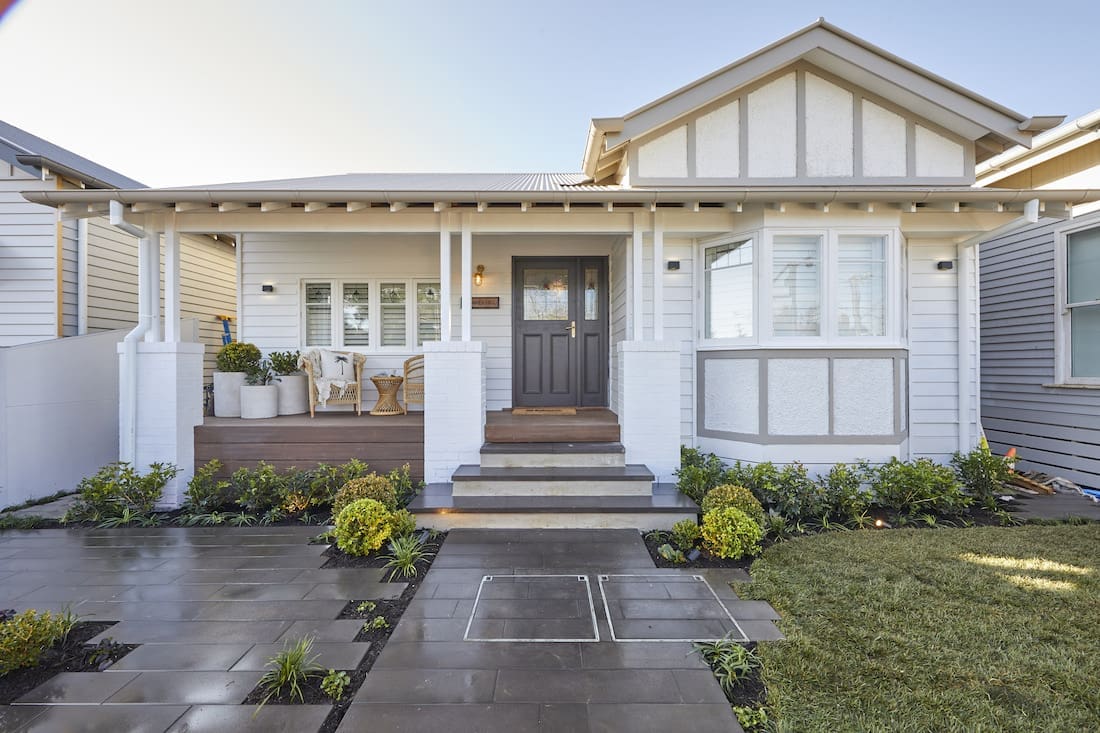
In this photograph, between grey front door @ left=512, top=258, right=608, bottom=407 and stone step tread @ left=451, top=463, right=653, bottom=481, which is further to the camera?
grey front door @ left=512, top=258, right=608, bottom=407

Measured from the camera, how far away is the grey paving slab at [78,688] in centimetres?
208

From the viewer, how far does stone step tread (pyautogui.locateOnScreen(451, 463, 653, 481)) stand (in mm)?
4539

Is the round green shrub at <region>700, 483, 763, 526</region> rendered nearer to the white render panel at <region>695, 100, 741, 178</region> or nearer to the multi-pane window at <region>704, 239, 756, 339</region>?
the multi-pane window at <region>704, 239, 756, 339</region>

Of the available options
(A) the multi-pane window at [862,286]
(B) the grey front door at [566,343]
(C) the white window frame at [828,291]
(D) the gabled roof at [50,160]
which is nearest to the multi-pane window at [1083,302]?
(C) the white window frame at [828,291]

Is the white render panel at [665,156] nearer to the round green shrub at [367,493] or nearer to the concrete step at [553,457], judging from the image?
the concrete step at [553,457]

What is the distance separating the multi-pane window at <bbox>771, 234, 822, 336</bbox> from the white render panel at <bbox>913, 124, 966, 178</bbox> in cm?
162

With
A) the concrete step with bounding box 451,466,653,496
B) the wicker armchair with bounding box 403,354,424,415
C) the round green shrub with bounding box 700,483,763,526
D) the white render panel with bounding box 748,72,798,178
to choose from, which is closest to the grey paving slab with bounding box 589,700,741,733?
the round green shrub with bounding box 700,483,763,526

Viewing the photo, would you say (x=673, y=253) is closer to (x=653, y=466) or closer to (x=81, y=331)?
(x=653, y=466)

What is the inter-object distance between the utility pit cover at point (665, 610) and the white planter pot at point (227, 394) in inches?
208

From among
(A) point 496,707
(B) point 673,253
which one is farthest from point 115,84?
(A) point 496,707

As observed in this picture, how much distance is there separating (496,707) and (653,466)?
3.28 meters

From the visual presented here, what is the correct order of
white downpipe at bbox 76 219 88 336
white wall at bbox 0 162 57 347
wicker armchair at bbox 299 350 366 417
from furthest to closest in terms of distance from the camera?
white downpipe at bbox 76 219 88 336, white wall at bbox 0 162 57 347, wicker armchair at bbox 299 350 366 417

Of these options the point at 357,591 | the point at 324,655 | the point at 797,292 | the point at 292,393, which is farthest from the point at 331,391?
the point at 797,292

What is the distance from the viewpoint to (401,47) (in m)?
10.5
